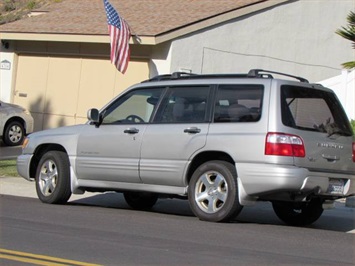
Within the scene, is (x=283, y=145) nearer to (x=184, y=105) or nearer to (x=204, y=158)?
(x=204, y=158)

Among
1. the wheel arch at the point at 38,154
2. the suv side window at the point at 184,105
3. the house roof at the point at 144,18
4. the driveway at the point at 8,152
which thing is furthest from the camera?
the house roof at the point at 144,18

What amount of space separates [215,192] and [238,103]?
3.93 feet

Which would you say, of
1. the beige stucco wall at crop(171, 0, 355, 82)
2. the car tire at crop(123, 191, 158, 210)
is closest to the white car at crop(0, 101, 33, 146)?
the beige stucco wall at crop(171, 0, 355, 82)

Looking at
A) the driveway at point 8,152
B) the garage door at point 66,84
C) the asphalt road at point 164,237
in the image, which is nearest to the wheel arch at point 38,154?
the asphalt road at point 164,237

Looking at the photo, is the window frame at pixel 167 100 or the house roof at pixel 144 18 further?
the house roof at pixel 144 18

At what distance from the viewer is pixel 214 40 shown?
20.0 metres

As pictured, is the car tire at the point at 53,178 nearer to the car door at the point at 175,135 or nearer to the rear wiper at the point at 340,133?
the car door at the point at 175,135

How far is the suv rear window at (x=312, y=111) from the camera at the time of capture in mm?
9461

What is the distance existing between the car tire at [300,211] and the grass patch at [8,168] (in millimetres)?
6656

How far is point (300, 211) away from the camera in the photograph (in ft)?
34.7

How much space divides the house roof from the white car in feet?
7.04

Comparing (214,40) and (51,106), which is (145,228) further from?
(51,106)

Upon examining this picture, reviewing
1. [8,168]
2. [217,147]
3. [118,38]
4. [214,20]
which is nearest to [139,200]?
[217,147]

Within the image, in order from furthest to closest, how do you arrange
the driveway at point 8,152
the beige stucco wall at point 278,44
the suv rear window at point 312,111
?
the beige stucco wall at point 278,44 < the driveway at point 8,152 < the suv rear window at point 312,111
